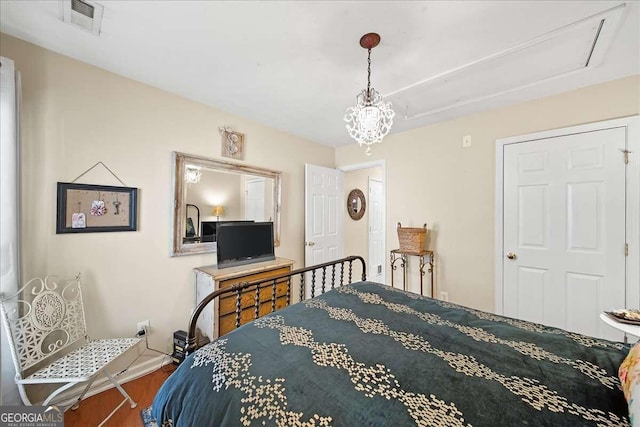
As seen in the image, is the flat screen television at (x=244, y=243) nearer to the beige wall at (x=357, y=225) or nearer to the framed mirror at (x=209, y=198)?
the framed mirror at (x=209, y=198)

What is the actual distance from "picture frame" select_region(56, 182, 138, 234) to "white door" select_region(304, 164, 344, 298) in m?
2.07

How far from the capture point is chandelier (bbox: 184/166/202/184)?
7.88 feet

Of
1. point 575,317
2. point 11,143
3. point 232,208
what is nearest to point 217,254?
point 232,208

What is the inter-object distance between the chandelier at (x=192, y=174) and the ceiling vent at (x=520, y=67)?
2.04 meters

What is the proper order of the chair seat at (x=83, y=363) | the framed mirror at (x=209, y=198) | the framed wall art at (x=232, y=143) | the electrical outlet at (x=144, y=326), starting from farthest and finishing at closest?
1. the framed wall art at (x=232, y=143)
2. the framed mirror at (x=209, y=198)
3. the electrical outlet at (x=144, y=326)
4. the chair seat at (x=83, y=363)

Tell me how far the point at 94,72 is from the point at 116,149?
1.98 ft

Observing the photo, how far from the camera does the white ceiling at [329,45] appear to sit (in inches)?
53.7

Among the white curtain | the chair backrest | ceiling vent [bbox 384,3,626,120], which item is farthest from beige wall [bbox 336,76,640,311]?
the white curtain

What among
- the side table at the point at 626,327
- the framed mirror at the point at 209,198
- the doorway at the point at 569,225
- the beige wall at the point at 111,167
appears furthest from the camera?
the framed mirror at the point at 209,198

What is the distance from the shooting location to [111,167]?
1.99 meters

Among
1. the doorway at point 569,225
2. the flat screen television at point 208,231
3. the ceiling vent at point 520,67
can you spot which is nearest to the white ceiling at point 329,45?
the ceiling vent at point 520,67

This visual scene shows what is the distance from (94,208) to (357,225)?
11.7 feet

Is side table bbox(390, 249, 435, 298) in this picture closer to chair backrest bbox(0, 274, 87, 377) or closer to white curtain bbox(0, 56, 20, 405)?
chair backrest bbox(0, 274, 87, 377)

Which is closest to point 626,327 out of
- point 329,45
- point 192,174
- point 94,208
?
point 329,45
